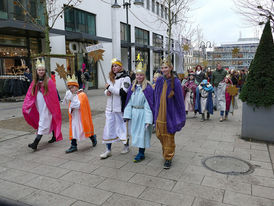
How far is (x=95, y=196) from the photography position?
3238 millimetres

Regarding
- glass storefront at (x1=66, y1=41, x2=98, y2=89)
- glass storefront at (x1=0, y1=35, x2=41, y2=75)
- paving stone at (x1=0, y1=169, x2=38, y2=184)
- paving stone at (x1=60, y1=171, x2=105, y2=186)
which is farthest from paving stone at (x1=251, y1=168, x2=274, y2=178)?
glass storefront at (x1=0, y1=35, x2=41, y2=75)

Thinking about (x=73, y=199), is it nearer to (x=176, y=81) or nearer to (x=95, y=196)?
(x=95, y=196)

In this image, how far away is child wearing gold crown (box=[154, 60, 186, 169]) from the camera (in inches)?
162

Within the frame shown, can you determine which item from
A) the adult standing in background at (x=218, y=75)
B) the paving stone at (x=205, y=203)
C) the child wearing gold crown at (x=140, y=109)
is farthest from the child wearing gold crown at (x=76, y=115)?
the adult standing in background at (x=218, y=75)

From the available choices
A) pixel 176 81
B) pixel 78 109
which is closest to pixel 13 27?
pixel 78 109

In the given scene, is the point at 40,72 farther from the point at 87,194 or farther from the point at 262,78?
the point at 262,78

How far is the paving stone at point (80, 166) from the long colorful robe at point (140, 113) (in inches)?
34.2

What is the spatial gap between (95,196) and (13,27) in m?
12.9

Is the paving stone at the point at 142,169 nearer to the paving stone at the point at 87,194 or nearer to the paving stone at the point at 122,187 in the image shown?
the paving stone at the point at 122,187

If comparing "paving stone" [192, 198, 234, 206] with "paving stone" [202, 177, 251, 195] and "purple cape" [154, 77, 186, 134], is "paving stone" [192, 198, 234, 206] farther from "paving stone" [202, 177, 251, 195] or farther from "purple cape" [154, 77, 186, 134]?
"purple cape" [154, 77, 186, 134]

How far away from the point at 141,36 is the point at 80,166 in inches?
1109

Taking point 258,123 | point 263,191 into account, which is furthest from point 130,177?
point 258,123

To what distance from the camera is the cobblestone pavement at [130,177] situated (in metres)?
3.16

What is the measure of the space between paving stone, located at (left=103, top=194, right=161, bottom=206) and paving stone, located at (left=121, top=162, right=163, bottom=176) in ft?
2.83
